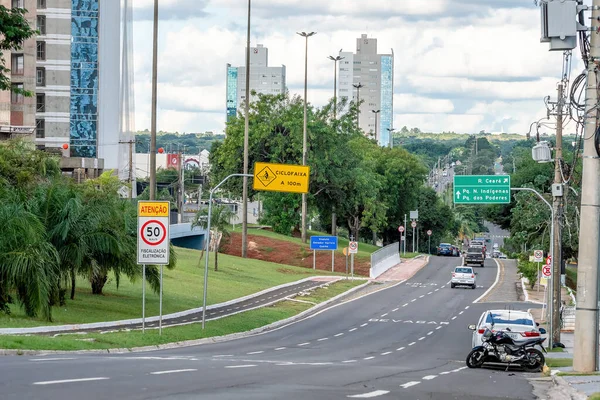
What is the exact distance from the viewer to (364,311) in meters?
54.9

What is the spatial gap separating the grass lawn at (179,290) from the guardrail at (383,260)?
12.6ft

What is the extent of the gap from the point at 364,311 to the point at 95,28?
158 ft

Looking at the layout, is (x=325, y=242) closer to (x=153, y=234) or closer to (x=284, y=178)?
(x=284, y=178)

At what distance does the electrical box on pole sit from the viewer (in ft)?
62.7

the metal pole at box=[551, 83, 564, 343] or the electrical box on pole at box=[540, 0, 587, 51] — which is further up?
the electrical box on pole at box=[540, 0, 587, 51]

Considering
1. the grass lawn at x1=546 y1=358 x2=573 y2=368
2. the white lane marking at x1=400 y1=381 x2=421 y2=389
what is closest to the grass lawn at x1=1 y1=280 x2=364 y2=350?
the white lane marking at x1=400 y1=381 x2=421 y2=389

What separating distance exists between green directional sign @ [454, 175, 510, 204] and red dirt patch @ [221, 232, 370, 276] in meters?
37.2

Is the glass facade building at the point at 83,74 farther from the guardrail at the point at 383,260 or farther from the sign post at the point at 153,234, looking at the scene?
the sign post at the point at 153,234

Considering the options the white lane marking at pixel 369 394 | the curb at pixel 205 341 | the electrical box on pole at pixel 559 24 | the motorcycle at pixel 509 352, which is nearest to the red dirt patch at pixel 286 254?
the curb at pixel 205 341

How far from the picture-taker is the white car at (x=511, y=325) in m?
25.8

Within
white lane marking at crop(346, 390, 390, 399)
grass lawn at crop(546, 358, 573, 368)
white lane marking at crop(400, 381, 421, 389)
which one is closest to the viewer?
white lane marking at crop(346, 390, 390, 399)

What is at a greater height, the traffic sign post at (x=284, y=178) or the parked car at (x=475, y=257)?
the traffic sign post at (x=284, y=178)

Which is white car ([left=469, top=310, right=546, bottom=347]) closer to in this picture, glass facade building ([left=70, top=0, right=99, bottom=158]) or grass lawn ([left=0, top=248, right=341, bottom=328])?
grass lawn ([left=0, top=248, right=341, bottom=328])

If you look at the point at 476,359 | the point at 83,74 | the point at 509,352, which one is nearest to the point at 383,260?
the point at 83,74
